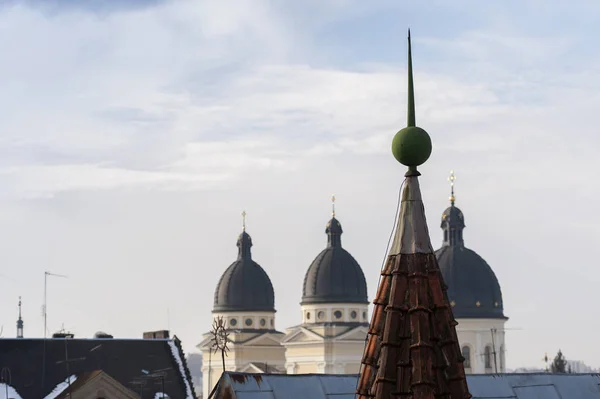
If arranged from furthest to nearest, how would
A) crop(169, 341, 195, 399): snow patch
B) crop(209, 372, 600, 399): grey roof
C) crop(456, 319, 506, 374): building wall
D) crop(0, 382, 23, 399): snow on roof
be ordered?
crop(456, 319, 506, 374): building wall
crop(169, 341, 195, 399): snow patch
crop(0, 382, 23, 399): snow on roof
crop(209, 372, 600, 399): grey roof

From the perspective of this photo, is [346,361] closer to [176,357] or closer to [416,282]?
[176,357]

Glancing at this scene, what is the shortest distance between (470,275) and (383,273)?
11573 centimetres

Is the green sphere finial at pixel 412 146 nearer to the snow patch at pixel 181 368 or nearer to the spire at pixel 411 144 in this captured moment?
the spire at pixel 411 144

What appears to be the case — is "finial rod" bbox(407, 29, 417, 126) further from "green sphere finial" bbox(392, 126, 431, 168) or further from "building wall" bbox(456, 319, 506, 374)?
"building wall" bbox(456, 319, 506, 374)

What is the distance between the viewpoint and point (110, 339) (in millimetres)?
57812

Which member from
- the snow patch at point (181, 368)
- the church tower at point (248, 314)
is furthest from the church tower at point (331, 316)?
the snow patch at point (181, 368)

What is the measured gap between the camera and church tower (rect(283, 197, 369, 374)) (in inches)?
5354

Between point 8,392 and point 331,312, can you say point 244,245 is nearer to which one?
point 331,312

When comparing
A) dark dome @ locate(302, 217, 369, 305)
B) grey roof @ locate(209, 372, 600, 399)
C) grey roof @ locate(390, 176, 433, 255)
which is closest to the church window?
dark dome @ locate(302, 217, 369, 305)

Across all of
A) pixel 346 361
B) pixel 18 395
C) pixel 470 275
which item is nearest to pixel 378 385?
pixel 18 395

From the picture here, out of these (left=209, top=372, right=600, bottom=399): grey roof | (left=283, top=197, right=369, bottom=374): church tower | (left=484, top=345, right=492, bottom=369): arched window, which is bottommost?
(left=209, top=372, right=600, bottom=399): grey roof

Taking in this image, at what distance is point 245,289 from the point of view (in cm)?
14225

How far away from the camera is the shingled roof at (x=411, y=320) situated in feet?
35.0

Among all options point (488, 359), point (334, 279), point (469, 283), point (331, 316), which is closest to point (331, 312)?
point (331, 316)
